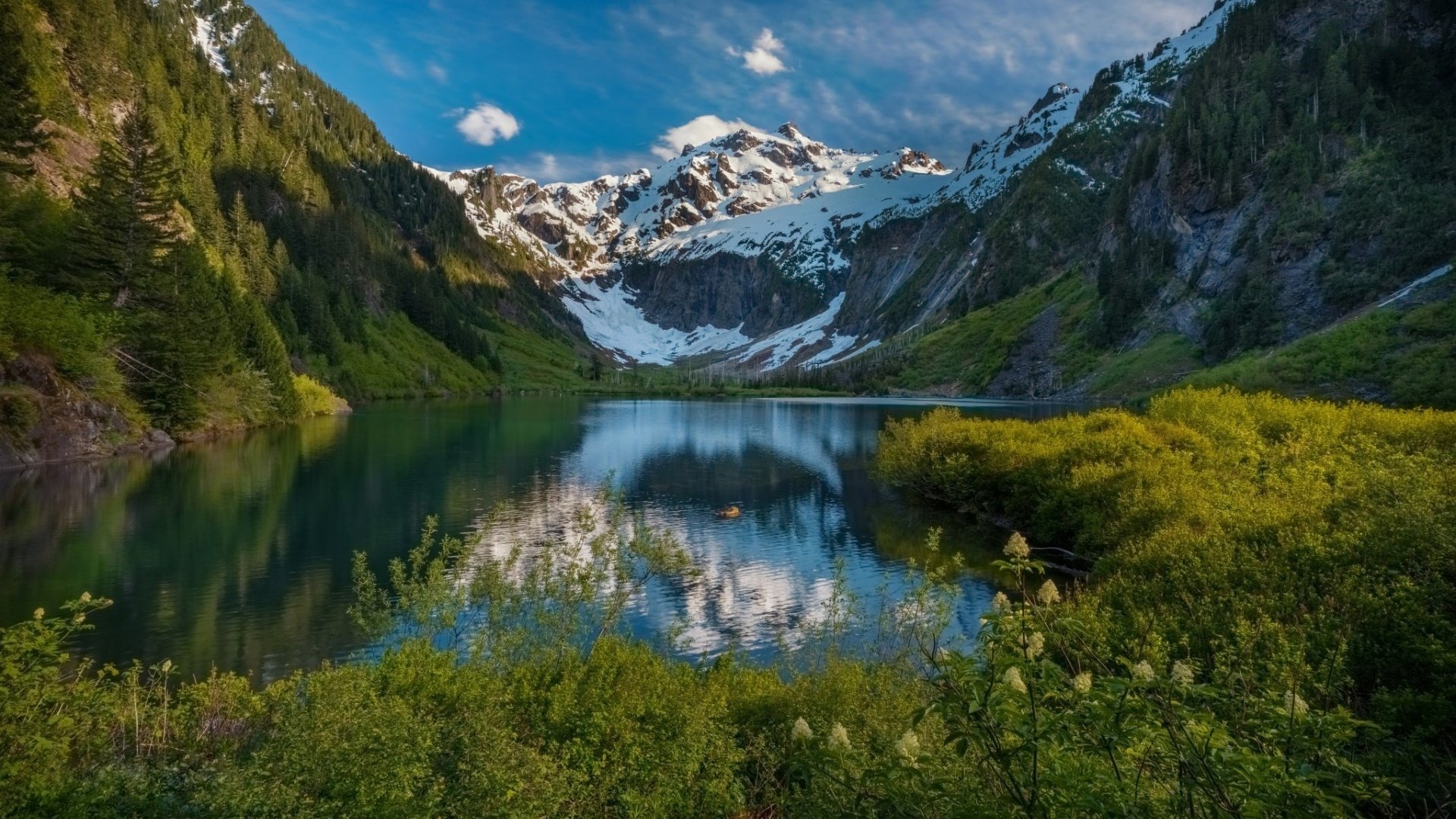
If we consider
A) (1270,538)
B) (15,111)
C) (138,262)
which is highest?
(15,111)

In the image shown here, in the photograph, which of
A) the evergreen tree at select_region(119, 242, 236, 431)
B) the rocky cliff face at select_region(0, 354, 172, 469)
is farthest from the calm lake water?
the evergreen tree at select_region(119, 242, 236, 431)

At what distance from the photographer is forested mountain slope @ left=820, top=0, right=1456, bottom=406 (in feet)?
258

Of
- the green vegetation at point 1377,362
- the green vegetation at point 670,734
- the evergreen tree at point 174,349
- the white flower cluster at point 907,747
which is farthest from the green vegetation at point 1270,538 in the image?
the evergreen tree at point 174,349

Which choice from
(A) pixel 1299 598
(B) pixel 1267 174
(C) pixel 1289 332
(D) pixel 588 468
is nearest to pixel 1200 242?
(B) pixel 1267 174

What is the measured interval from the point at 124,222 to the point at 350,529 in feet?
157

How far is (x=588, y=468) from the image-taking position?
57.3 m

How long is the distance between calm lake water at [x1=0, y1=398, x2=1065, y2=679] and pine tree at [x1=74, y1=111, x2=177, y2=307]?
16.4 m

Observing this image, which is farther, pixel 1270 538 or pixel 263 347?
pixel 263 347

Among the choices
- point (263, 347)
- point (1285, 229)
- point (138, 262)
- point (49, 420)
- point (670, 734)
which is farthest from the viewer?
point (1285, 229)

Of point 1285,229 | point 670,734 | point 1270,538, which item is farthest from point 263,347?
point 1285,229

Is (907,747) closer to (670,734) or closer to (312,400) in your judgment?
(670,734)

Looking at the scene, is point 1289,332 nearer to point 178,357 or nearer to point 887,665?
point 887,665

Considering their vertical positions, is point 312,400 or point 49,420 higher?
point 49,420

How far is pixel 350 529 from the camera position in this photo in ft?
116
